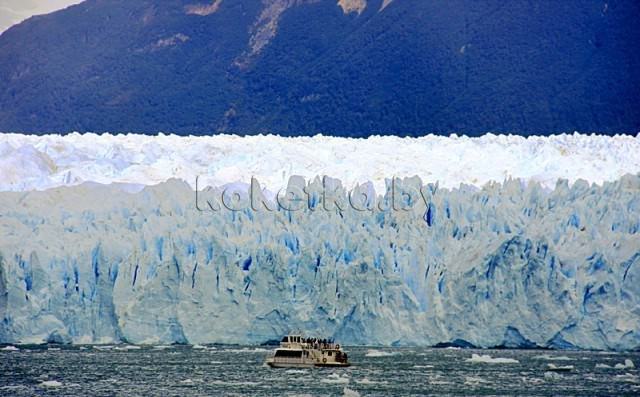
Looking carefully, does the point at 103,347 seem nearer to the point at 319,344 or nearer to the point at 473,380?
the point at 319,344

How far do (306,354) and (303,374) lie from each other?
50cm

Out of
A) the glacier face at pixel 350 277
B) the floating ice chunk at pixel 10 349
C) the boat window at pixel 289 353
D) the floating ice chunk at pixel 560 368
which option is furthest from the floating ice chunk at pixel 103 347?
the floating ice chunk at pixel 560 368

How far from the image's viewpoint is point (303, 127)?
39344mm

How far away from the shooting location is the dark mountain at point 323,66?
38125 mm

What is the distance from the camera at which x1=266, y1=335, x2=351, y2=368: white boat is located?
79.5 ft

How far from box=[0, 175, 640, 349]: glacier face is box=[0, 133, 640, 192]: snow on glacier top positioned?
2.79 metres

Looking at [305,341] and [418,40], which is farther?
[418,40]

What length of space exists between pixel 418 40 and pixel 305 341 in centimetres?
1651

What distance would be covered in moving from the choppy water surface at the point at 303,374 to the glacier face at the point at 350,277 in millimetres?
537

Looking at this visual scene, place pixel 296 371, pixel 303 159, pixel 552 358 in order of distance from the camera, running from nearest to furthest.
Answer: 1. pixel 296 371
2. pixel 552 358
3. pixel 303 159

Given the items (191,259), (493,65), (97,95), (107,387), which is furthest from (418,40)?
(107,387)

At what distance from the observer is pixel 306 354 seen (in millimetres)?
24266

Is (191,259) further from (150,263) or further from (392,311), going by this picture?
(392,311)

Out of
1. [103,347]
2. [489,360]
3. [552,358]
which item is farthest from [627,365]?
[103,347]
